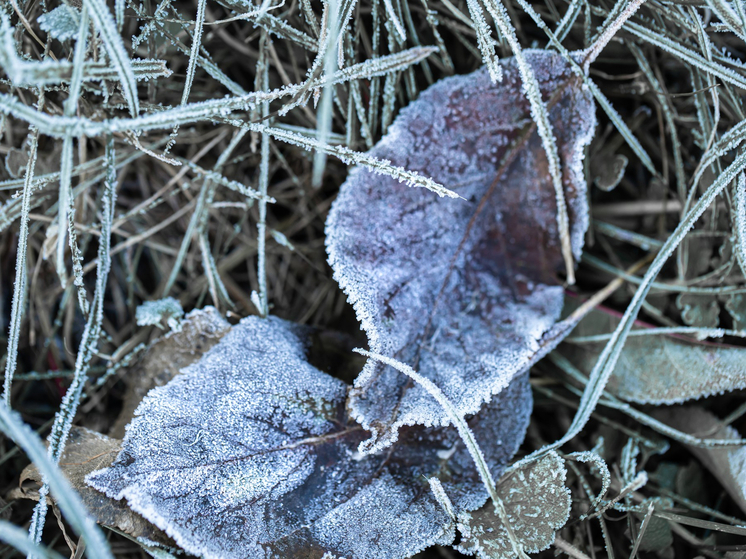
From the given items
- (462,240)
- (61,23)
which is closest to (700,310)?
(462,240)

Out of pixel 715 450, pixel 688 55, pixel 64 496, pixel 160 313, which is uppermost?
pixel 688 55

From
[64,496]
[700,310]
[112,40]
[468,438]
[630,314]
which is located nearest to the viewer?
[64,496]

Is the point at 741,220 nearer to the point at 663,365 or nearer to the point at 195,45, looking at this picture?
the point at 663,365

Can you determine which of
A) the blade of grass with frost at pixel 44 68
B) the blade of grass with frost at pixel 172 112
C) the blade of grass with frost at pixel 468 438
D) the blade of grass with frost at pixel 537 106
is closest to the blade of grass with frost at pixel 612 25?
the blade of grass with frost at pixel 537 106

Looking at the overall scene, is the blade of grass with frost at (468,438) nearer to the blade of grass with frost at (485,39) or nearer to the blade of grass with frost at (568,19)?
the blade of grass with frost at (485,39)

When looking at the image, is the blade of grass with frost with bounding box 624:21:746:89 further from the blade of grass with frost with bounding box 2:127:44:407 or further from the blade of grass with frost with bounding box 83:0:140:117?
the blade of grass with frost with bounding box 2:127:44:407

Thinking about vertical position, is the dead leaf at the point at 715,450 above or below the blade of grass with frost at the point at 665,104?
below

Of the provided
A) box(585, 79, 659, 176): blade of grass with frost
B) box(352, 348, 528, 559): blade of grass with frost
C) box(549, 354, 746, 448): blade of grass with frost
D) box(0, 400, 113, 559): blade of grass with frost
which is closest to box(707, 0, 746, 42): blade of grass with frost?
box(585, 79, 659, 176): blade of grass with frost
